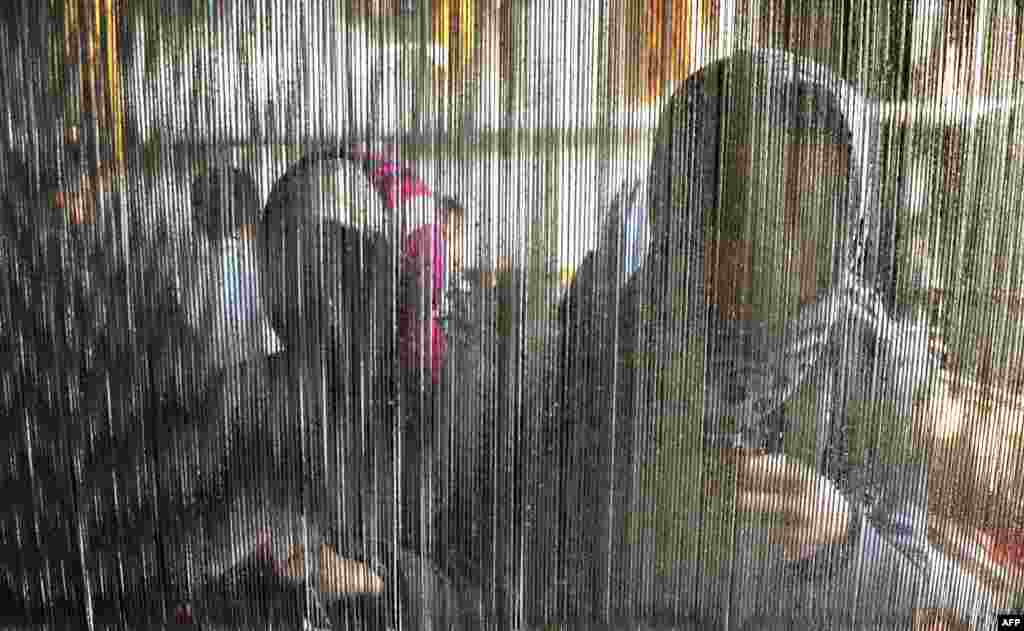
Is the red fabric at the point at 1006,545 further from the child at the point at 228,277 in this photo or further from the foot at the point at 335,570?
the child at the point at 228,277

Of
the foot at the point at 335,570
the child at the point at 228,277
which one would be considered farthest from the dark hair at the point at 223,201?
the foot at the point at 335,570

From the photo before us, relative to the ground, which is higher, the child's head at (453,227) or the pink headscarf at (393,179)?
the pink headscarf at (393,179)

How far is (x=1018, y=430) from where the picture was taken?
105cm

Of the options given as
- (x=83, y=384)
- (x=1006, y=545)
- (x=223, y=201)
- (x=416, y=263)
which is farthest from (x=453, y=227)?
(x=1006, y=545)

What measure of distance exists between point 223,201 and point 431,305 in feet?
0.93

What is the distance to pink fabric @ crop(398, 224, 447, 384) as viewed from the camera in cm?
100

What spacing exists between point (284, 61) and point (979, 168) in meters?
0.86

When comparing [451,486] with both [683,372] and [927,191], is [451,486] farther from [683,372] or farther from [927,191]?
[927,191]

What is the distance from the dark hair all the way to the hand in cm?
70

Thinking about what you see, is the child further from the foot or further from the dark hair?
the foot

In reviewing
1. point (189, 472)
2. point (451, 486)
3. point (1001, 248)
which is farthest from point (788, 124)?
point (189, 472)

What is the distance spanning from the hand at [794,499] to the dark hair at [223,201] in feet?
2.30

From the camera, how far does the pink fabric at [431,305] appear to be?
100 centimetres

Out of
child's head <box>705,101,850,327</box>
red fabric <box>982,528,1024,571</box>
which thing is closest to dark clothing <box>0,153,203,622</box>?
child's head <box>705,101,850,327</box>
